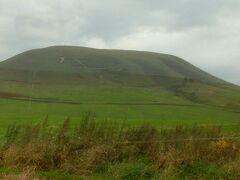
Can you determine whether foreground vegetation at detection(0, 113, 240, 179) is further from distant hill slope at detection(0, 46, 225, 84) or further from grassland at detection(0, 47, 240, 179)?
distant hill slope at detection(0, 46, 225, 84)

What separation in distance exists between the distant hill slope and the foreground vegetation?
4703 inches

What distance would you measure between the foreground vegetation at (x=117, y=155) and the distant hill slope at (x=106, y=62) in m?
119

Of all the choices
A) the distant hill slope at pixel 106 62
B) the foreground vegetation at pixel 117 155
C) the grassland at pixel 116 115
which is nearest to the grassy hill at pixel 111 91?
the distant hill slope at pixel 106 62

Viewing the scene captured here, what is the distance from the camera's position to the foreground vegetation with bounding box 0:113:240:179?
1405cm

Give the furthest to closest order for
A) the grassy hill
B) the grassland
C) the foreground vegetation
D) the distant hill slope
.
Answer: the distant hill slope
the grassy hill
the grassland
the foreground vegetation

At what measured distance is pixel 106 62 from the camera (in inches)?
6230

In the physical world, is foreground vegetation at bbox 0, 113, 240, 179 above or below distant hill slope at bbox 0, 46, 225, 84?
below

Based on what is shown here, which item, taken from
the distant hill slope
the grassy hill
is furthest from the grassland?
the distant hill slope

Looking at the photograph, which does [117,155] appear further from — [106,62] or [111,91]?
[106,62]

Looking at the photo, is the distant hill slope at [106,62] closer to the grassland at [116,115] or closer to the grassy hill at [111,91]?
the grassy hill at [111,91]

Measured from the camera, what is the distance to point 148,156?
1549 cm

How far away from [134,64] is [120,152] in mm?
145544

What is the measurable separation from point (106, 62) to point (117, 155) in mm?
143465

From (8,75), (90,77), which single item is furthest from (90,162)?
(8,75)
